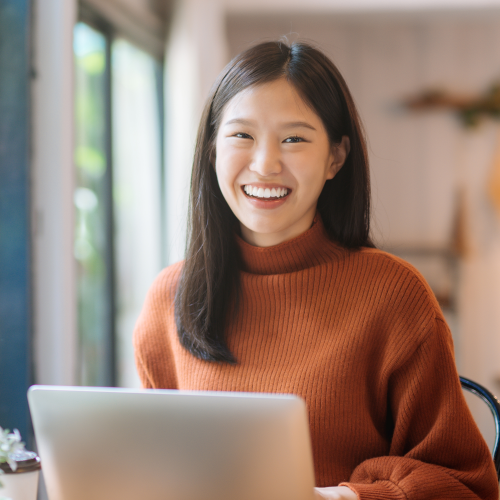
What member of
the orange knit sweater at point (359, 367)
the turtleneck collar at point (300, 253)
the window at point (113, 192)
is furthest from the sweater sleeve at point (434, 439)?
the window at point (113, 192)

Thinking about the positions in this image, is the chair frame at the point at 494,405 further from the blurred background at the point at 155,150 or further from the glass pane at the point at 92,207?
the glass pane at the point at 92,207

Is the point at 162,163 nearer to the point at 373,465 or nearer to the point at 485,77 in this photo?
the point at 485,77

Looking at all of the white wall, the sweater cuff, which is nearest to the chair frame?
the sweater cuff

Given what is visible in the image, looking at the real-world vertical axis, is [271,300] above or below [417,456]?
above

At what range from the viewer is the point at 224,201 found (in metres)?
1.13

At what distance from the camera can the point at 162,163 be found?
3.18m

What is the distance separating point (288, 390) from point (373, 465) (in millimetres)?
176

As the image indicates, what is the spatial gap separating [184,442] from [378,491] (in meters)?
0.35

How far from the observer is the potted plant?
0.79 m

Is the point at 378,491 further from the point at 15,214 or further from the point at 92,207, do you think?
the point at 92,207

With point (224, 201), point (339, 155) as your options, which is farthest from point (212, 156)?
point (339, 155)

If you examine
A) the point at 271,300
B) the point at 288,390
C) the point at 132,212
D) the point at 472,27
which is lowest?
the point at 288,390

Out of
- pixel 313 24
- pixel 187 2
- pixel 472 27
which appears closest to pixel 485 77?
pixel 472 27

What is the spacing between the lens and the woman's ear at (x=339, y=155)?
3.40 ft
